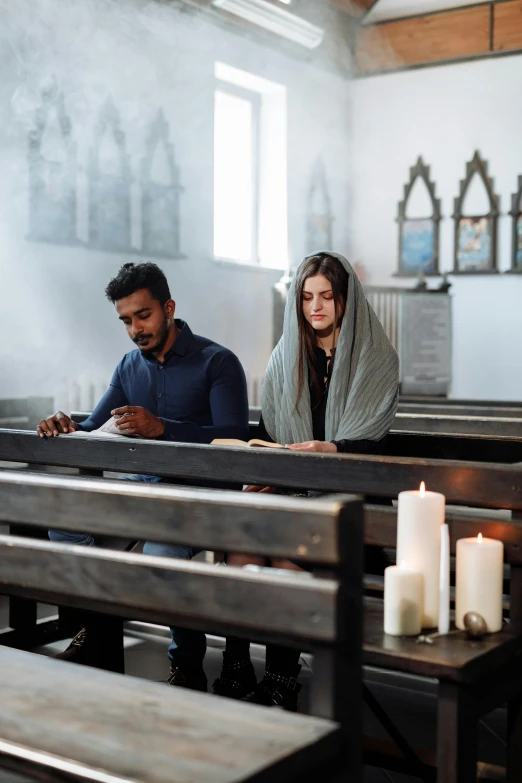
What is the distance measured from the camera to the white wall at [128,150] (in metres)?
6.06

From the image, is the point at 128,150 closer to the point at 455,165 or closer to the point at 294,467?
the point at 455,165

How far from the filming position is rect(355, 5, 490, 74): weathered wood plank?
937 cm

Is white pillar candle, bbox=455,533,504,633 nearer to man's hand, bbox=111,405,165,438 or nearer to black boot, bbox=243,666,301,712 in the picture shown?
black boot, bbox=243,666,301,712

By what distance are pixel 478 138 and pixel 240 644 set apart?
7728 millimetres

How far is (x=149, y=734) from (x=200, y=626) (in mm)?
189

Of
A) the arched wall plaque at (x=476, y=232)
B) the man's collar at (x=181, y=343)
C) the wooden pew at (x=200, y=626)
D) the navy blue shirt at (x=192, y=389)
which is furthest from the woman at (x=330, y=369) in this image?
the arched wall plaque at (x=476, y=232)

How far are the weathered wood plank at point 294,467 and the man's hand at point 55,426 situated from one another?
1.0 inches

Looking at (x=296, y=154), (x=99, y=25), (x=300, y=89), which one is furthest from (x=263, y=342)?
(x=99, y=25)

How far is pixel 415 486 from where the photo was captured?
2008 millimetres

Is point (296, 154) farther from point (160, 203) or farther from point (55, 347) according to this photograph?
point (55, 347)

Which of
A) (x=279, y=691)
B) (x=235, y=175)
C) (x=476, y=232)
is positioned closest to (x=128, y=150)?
(x=235, y=175)

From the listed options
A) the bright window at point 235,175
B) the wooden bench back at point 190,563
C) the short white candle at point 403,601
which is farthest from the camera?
the bright window at point 235,175

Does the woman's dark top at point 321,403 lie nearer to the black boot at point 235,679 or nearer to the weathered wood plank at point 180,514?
the black boot at point 235,679

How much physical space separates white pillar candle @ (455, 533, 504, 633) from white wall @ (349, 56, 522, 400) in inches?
307
